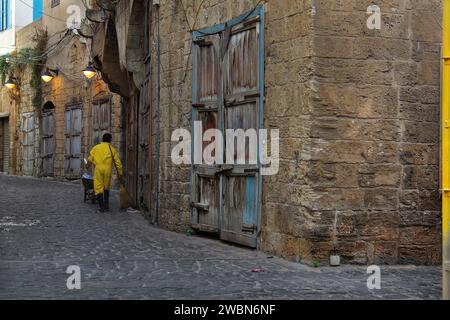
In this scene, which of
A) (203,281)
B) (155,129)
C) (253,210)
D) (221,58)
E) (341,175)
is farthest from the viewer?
(155,129)

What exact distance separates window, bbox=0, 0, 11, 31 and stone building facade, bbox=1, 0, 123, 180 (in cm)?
150

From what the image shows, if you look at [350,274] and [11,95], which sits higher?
[11,95]

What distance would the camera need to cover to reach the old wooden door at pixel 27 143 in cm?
2538

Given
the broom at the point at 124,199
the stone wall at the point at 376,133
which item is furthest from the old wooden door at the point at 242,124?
the broom at the point at 124,199

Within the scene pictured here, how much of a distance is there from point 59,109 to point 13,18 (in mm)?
6221

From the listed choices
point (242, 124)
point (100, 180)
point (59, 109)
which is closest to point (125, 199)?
point (100, 180)

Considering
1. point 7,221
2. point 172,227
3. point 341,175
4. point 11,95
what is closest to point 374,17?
point 341,175

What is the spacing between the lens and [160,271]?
690cm

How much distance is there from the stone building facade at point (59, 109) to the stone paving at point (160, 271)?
8662 mm

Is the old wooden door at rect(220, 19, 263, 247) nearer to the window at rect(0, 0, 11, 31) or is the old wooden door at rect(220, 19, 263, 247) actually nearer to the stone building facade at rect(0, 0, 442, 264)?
the stone building facade at rect(0, 0, 442, 264)
